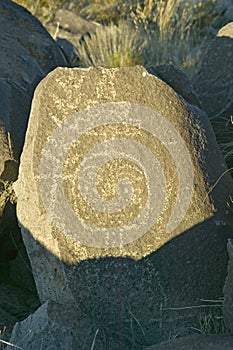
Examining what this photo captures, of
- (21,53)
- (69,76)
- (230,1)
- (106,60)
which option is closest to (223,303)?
(69,76)

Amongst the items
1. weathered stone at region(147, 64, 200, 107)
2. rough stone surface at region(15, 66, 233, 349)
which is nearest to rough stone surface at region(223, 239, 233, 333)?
rough stone surface at region(15, 66, 233, 349)

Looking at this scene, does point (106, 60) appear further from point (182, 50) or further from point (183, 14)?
point (183, 14)

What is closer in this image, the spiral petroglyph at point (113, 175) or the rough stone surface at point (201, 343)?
the rough stone surface at point (201, 343)

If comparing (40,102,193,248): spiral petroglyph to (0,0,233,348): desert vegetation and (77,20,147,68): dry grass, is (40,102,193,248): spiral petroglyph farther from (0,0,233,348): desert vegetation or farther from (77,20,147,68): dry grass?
(77,20,147,68): dry grass

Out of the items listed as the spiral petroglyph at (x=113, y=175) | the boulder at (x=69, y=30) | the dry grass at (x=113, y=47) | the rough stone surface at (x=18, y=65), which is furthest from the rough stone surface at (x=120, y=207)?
the boulder at (x=69, y=30)

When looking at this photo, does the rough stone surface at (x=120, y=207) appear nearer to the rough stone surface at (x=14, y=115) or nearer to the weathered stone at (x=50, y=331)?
the weathered stone at (x=50, y=331)

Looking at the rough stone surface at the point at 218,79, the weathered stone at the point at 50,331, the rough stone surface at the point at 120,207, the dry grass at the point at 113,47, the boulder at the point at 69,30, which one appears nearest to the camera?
the weathered stone at the point at 50,331

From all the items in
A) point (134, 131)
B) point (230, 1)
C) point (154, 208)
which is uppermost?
point (134, 131)

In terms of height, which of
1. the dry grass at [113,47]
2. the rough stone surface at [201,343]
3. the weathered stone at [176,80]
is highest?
the weathered stone at [176,80]
